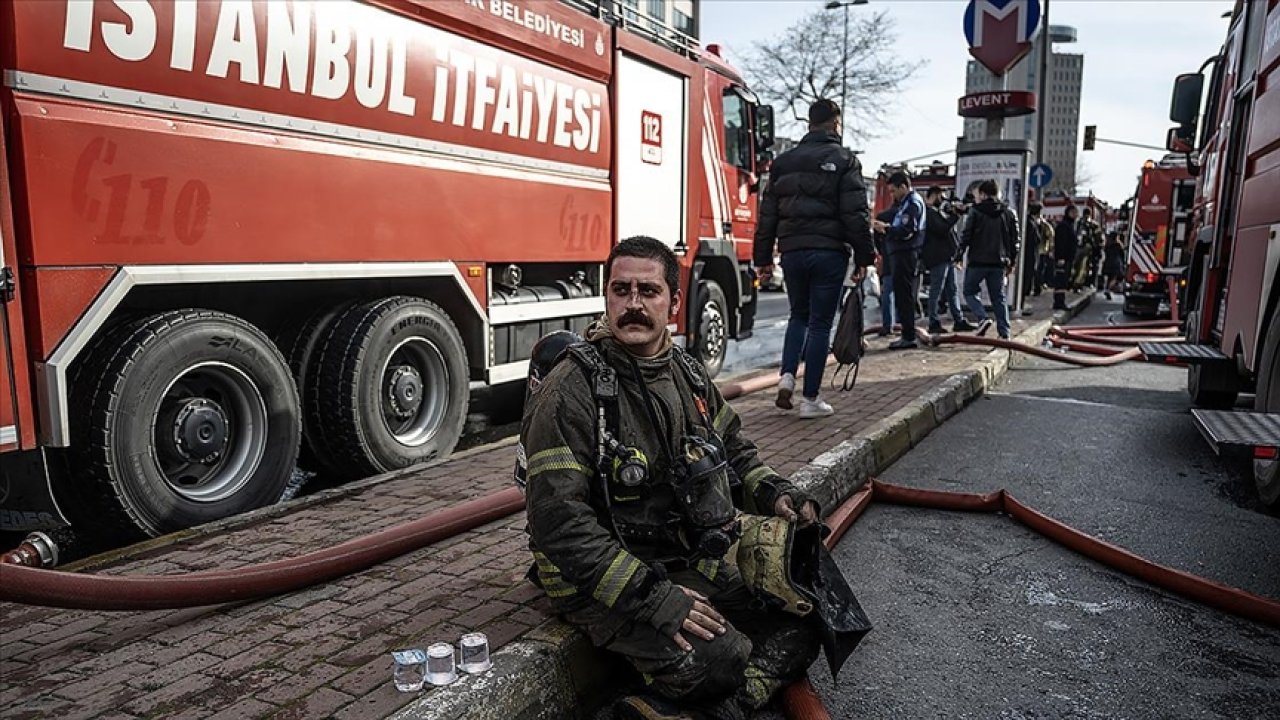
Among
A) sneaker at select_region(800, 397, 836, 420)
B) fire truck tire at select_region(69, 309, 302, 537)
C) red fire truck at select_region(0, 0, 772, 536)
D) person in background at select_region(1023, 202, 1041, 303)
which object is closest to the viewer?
red fire truck at select_region(0, 0, 772, 536)

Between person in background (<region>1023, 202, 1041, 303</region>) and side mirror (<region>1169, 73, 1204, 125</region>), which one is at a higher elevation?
side mirror (<region>1169, 73, 1204, 125</region>)

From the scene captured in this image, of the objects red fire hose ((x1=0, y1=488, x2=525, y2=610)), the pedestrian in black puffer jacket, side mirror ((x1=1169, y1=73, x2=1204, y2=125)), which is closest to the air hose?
the pedestrian in black puffer jacket

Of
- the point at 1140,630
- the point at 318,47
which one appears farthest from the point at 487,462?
the point at 1140,630

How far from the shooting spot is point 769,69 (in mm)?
35750

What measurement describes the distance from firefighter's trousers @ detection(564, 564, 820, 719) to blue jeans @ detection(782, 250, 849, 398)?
3.19m

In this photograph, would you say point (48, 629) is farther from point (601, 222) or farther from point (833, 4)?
point (833, 4)

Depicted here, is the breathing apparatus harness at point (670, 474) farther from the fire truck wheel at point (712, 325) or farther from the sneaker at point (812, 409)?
the fire truck wheel at point (712, 325)

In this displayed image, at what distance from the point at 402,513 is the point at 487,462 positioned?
1.01 m

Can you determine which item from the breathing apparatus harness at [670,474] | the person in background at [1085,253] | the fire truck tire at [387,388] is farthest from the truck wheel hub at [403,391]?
the person in background at [1085,253]

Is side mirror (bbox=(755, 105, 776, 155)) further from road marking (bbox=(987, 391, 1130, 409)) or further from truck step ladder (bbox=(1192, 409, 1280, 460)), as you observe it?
truck step ladder (bbox=(1192, 409, 1280, 460))

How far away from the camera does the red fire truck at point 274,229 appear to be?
3.32 m

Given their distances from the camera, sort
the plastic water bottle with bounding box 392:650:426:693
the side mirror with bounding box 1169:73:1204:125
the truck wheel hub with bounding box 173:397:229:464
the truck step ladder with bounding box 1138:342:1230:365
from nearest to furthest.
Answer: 1. the plastic water bottle with bounding box 392:650:426:693
2. the truck wheel hub with bounding box 173:397:229:464
3. the truck step ladder with bounding box 1138:342:1230:365
4. the side mirror with bounding box 1169:73:1204:125

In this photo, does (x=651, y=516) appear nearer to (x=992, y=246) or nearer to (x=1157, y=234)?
(x=992, y=246)

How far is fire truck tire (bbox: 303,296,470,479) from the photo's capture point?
4.71 m
